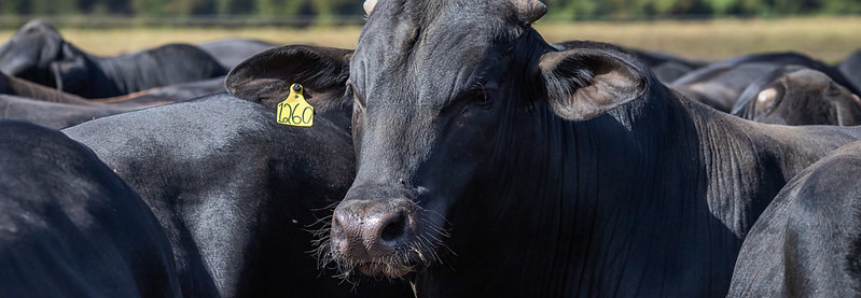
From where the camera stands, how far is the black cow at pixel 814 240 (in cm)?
283

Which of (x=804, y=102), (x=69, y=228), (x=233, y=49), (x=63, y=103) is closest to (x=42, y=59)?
(x=233, y=49)

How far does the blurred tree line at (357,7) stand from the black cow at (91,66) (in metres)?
24.4

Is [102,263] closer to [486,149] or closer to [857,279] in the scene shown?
[486,149]

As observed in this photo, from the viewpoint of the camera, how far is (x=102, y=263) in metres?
2.87

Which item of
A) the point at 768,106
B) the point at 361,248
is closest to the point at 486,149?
the point at 361,248

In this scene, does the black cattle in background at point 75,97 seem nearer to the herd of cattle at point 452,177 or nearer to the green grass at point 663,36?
the herd of cattle at point 452,177

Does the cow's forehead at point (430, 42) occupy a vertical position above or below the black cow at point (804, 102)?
above

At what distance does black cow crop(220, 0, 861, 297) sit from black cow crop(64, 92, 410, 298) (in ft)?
0.80

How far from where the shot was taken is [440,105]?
365 cm

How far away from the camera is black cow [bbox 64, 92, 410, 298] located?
414cm

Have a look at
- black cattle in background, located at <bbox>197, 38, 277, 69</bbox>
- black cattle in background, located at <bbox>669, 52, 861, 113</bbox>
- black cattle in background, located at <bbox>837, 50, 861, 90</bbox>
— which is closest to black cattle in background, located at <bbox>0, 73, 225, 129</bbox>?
black cattle in background, located at <bbox>669, 52, 861, 113</bbox>

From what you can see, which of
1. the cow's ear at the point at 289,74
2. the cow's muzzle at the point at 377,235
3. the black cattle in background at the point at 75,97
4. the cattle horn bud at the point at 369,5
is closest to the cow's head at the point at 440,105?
the cow's muzzle at the point at 377,235

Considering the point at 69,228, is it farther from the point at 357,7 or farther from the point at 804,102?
the point at 357,7

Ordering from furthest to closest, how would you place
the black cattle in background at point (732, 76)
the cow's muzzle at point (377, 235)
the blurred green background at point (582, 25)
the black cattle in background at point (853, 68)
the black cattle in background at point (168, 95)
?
the blurred green background at point (582, 25)
the black cattle in background at point (853, 68)
the black cattle in background at point (732, 76)
the black cattle in background at point (168, 95)
the cow's muzzle at point (377, 235)
